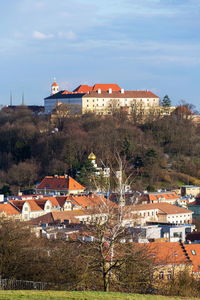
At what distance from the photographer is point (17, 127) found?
88938mm

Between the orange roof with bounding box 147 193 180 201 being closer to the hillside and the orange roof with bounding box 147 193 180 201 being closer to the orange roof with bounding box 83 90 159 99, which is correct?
the hillside

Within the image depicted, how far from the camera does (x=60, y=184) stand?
7244 cm

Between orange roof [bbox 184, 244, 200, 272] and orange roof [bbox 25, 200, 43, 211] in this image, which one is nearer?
orange roof [bbox 184, 244, 200, 272]

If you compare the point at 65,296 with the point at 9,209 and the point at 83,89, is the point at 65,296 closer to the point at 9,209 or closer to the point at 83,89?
the point at 9,209

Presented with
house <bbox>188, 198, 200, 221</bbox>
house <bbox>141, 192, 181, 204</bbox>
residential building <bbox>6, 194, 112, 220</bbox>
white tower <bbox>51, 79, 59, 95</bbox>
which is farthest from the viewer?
white tower <bbox>51, 79, 59, 95</bbox>

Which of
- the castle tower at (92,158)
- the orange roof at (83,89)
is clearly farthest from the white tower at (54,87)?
the castle tower at (92,158)

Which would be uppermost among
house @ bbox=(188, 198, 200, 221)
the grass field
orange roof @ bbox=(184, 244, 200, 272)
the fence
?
the grass field

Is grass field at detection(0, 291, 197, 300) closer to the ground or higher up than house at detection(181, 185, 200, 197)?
higher up

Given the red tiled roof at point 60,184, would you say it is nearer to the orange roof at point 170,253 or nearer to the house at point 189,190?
the house at point 189,190

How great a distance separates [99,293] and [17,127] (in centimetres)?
7039

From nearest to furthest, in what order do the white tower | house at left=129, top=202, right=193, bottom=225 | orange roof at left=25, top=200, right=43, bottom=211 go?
orange roof at left=25, top=200, right=43, bottom=211, house at left=129, top=202, right=193, bottom=225, the white tower

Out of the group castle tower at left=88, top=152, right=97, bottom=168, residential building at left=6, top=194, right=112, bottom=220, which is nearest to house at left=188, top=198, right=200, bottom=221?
residential building at left=6, top=194, right=112, bottom=220

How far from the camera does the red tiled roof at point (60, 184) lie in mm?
71250

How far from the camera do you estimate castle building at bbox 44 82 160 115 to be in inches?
3957
